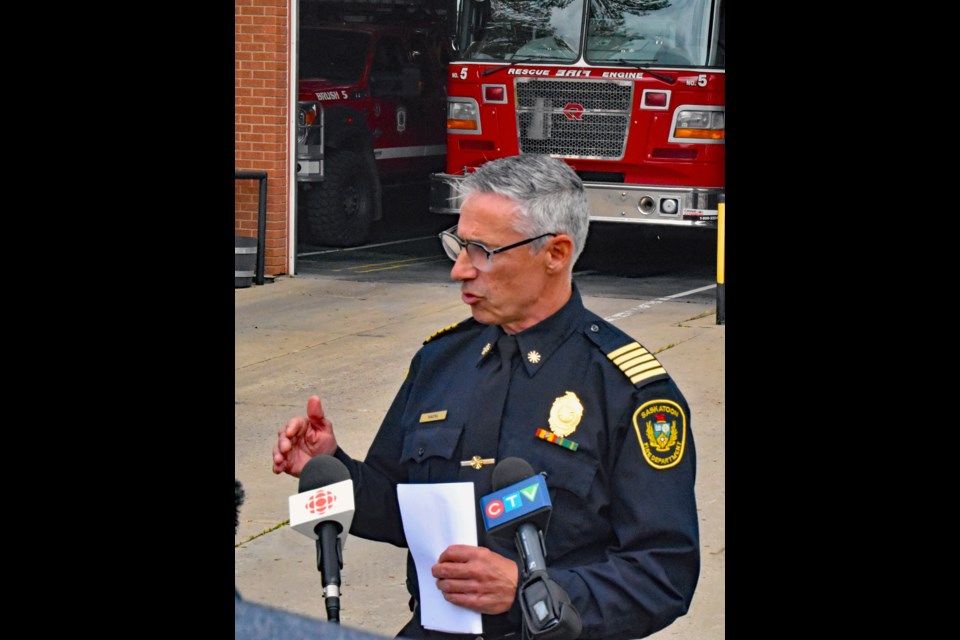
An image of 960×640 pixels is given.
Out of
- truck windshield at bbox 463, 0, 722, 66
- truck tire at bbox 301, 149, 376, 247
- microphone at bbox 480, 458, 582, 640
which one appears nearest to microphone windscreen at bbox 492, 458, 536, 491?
microphone at bbox 480, 458, 582, 640

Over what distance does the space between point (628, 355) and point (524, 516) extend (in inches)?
21.4

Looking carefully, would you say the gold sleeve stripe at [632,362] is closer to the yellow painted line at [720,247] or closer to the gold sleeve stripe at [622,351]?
the gold sleeve stripe at [622,351]

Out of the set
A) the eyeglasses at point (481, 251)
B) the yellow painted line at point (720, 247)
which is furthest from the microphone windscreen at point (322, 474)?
the yellow painted line at point (720, 247)

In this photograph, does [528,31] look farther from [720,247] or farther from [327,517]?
[327,517]

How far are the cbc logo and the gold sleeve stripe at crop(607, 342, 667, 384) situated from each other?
2.00ft

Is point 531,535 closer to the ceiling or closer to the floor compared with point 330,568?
closer to the ceiling

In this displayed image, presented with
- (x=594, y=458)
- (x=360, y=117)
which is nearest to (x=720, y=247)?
(x=360, y=117)

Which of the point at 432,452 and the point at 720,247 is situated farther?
the point at 720,247

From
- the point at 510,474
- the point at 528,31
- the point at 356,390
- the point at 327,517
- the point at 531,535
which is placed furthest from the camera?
the point at 528,31

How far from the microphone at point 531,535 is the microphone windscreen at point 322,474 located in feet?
1.31

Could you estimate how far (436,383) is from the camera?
2.99m

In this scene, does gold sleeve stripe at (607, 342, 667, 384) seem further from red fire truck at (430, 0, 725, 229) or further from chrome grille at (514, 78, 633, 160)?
chrome grille at (514, 78, 633, 160)

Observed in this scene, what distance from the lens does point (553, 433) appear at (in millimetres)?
2707

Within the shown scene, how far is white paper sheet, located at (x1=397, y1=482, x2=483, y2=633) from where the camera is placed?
2666 millimetres
